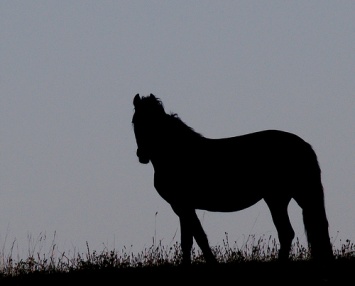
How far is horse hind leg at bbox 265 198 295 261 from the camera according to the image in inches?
439

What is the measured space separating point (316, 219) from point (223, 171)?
1.69 metres

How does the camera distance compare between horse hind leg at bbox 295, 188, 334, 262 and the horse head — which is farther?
the horse head

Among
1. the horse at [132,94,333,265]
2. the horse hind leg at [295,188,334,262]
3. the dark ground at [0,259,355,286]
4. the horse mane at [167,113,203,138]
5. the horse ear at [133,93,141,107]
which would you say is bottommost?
the dark ground at [0,259,355,286]

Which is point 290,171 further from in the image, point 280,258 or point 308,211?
→ point 280,258

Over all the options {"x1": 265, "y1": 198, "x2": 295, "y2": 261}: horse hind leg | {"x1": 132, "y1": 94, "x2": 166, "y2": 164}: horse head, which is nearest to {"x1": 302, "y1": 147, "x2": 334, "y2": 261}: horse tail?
{"x1": 265, "y1": 198, "x2": 295, "y2": 261}: horse hind leg

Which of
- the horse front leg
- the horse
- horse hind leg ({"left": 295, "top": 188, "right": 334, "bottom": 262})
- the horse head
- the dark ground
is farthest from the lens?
the horse head

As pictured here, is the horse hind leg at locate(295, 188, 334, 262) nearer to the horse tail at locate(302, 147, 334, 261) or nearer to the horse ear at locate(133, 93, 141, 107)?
the horse tail at locate(302, 147, 334, 261)

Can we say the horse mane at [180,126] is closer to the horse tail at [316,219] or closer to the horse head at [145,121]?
the horse head at [145,121]

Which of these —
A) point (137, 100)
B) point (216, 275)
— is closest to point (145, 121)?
point (137, 100)

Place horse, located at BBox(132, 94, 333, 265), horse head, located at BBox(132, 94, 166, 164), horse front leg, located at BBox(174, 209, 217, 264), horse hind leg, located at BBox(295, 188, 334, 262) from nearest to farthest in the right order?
horse hind leg, located at BBox(295, 188, 334, 262) < horse front leg, located at BBox(174, 209, 217, 264) < horse, located at BBox(132, 94, 333, 265) < horse head, located at BBox(132, 94, 166, 164)

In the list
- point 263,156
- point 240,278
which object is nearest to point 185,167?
point 263,156

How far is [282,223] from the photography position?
11281 millimetres

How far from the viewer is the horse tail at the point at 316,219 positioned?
10.6 metres

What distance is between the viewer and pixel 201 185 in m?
11.5
